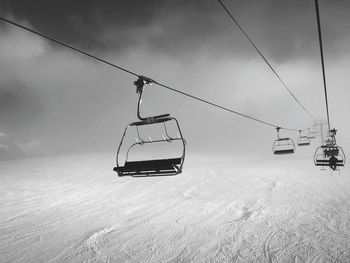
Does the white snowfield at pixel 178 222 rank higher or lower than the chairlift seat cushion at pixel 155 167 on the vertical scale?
lower

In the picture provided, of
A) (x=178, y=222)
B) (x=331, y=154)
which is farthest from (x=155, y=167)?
Result: (x=331, y=154)

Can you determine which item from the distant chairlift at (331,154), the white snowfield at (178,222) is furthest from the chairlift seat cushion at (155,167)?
the distant chairlift at (331,154)

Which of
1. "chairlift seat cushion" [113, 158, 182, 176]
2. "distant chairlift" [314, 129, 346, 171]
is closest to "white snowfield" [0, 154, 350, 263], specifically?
"distant chairlift" [314, 129, 346, 171]

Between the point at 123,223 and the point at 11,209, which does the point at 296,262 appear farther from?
the point at 11,209

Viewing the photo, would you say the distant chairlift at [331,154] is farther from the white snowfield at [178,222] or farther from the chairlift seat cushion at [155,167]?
the chairlift seat cushion at [155,167]

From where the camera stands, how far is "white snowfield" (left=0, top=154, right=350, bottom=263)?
422 inches

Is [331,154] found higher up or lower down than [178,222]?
higher up

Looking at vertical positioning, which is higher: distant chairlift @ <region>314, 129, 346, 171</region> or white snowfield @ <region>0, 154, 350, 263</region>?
distant chairlift @ <region>314, 129, 346, 171</region>

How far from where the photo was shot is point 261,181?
27.0 meters

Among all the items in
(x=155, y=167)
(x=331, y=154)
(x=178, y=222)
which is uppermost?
(x=155, y=167)

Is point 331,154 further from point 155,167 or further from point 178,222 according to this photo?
point 155,167

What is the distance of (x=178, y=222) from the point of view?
47.8ft

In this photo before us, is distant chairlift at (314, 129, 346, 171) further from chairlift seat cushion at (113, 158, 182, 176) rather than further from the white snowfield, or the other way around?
chairlift seat cushion at (113, 158, 182, 176)

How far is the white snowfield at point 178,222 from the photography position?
10.7 meters
